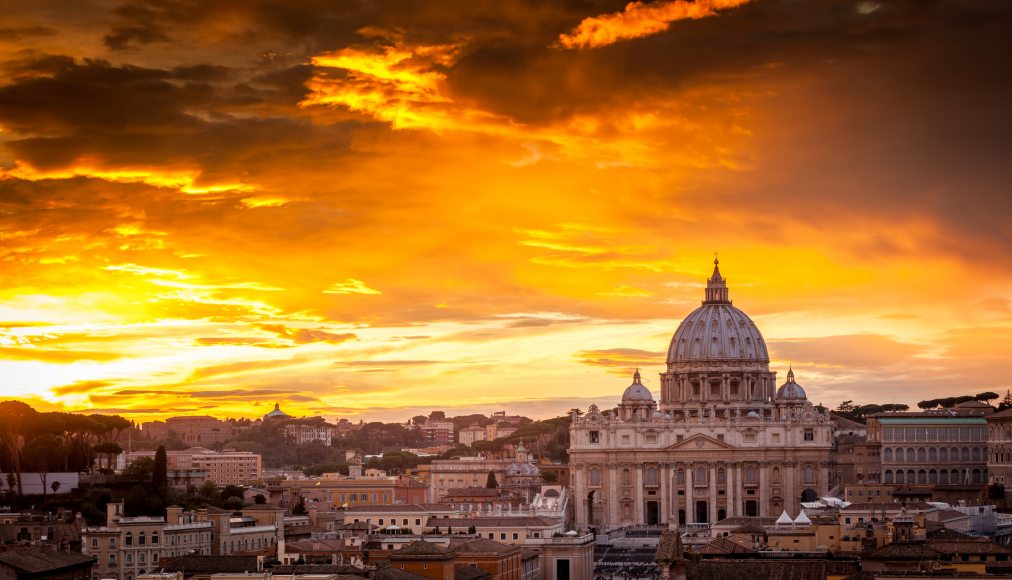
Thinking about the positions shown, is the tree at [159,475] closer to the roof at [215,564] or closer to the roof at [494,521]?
the roof at [494,521]

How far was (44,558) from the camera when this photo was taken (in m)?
63.0

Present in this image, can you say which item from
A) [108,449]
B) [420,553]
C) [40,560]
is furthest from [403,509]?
[40,560]

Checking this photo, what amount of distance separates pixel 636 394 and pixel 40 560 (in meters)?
95.0

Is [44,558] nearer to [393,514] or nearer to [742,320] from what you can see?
[393,514]

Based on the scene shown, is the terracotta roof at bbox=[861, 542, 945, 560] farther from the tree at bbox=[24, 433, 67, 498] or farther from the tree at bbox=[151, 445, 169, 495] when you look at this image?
the tree at bbox=[24, 433, 67, 498]

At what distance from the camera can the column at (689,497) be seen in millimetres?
141000

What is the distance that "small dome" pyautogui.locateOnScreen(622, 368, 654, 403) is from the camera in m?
154

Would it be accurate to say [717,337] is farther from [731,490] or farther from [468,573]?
[468,573]

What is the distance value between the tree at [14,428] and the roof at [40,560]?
109 ft

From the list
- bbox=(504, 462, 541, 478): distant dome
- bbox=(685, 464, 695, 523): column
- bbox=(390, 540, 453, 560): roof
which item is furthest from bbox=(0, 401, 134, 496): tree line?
bbox=(504, 462, 541, 478): distant dome

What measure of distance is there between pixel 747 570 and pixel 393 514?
52.5 m

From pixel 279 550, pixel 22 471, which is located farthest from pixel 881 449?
pixel 279 550

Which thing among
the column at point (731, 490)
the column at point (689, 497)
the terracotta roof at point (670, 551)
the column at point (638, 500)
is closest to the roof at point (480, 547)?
the terracotta roof at point (670, 551)

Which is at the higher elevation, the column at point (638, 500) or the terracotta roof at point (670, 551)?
the column at point (638, 500)
